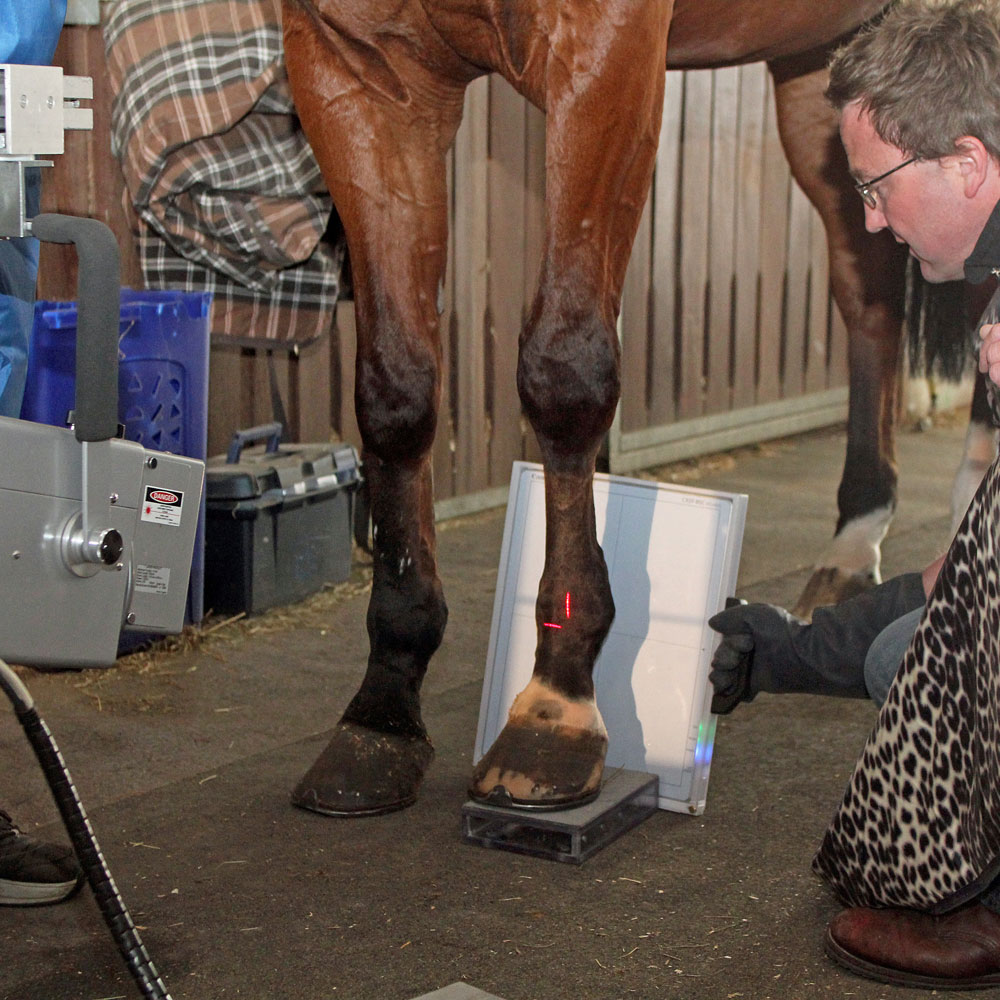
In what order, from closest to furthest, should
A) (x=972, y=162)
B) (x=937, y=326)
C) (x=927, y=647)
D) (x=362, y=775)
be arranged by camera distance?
(x=927, y=647) < (x=972, y=162) < (x=362, y=775) < (x=937, y=326)

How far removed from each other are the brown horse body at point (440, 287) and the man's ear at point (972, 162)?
45 centimetres

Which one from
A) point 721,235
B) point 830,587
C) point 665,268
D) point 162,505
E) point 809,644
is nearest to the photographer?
point 162,505

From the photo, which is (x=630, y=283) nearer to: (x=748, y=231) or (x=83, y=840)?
(x=748, y=231)

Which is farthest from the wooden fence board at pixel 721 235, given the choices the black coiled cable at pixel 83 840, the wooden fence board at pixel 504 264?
the black coiled cable at pixel 83 840

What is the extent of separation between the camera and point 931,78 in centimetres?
176

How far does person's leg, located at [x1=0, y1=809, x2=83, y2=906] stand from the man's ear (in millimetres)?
1404

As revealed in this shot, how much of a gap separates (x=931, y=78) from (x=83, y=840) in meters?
1.28

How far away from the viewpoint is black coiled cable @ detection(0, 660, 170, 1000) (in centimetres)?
136

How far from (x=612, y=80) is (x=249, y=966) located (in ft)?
3.95

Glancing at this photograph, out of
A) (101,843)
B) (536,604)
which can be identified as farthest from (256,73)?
(101,843)

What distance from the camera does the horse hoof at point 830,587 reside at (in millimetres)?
3143

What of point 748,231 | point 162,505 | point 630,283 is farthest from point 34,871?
point 748,231

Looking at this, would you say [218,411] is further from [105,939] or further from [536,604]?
[105,939]

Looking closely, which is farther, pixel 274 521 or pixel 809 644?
pixel 274 521
